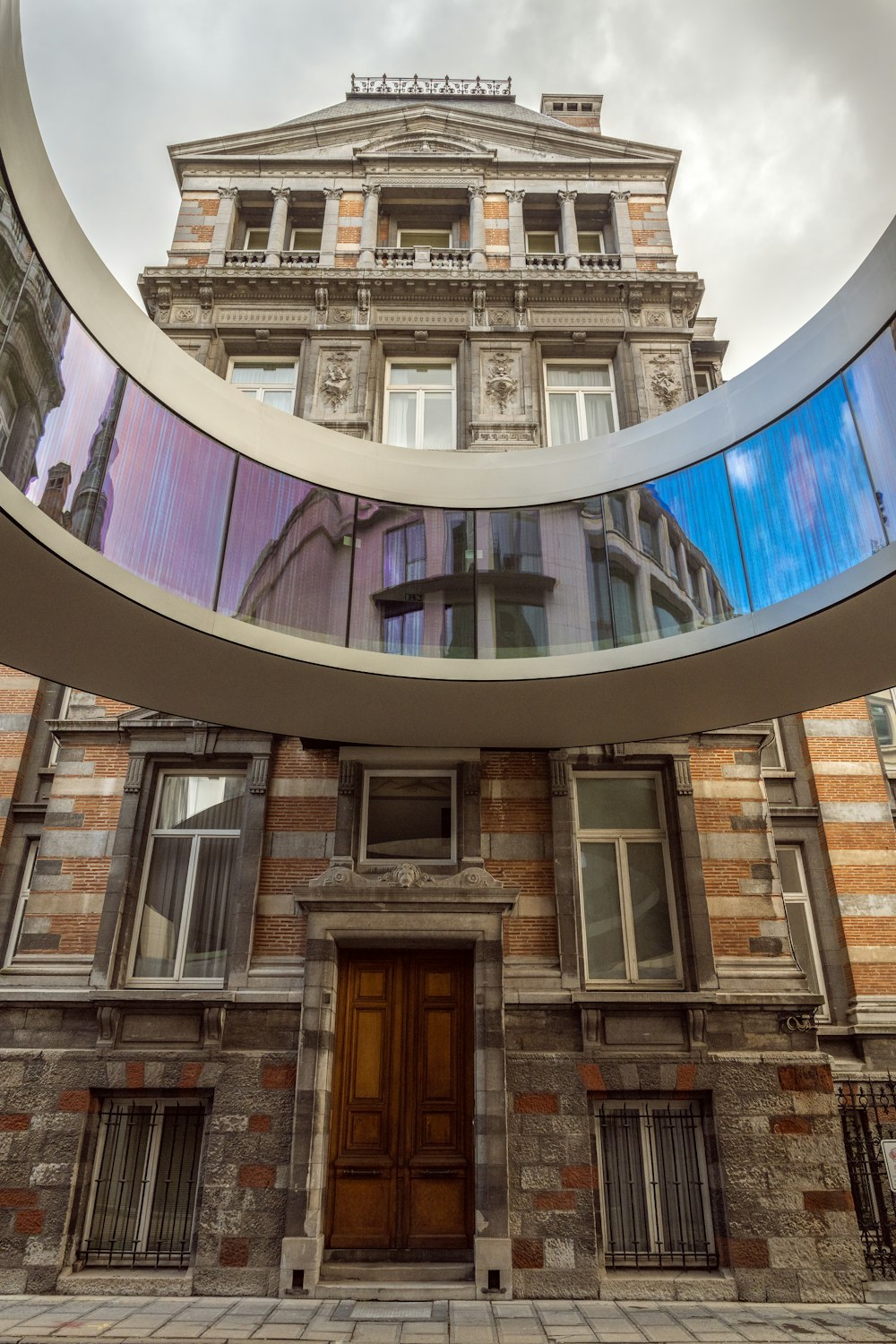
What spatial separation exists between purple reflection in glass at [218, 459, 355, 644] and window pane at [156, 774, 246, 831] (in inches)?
120

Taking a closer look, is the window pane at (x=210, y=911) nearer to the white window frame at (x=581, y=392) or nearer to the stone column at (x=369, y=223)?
the white window frame at (x=581, y=392)

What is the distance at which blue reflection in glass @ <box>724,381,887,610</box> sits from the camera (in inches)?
302

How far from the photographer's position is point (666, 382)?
13.4 m

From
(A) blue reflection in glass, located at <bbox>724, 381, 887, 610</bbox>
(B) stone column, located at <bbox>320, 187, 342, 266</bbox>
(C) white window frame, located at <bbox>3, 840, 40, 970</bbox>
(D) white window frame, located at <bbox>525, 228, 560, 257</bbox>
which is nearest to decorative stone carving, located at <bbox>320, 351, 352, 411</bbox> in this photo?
(B) stone column, located at <bbox>320, 187, 342, 266</bbox>

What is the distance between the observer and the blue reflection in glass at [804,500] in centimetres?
767

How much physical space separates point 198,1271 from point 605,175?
17.8m

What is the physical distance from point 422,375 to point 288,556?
6.25m

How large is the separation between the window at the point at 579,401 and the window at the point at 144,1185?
10657 millimetres

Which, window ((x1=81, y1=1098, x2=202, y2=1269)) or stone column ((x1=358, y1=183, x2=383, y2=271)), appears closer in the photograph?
window ((x1=81, y1=1098, x2=202, y2=1269))

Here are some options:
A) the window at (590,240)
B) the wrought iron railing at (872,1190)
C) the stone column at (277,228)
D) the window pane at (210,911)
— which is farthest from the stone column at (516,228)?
Answer: the wrought iron railing at (872,1190)

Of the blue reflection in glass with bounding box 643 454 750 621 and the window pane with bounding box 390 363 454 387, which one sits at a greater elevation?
the window pane with bounding box 390 363 454 387

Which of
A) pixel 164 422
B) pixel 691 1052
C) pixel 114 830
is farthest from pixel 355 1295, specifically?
pixel 164 422

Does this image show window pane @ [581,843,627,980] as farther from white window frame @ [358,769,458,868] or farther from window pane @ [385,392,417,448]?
window pane @ [385,392,417,448]

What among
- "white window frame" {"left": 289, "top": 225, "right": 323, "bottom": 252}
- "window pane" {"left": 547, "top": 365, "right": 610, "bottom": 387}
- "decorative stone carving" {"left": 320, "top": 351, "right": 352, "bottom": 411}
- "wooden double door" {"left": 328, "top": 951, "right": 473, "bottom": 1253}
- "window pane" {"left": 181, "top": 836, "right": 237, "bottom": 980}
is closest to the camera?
"wooden double door" {"left": 328, "top": 951, "right": 473, "bottom": 1253}
